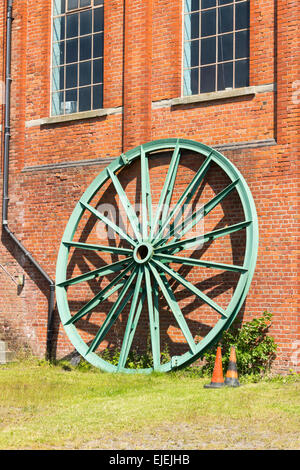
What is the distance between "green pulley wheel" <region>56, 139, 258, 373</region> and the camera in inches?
448

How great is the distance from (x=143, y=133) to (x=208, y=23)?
2.30m

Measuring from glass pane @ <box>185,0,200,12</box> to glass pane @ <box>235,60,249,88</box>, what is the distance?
150 centimetres

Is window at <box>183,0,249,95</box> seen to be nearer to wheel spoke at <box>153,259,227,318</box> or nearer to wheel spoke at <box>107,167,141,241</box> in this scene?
wheel spoke at <box>107,167,141,241</box>

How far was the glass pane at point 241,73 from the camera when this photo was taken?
476 inches

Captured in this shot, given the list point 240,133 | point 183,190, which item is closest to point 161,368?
point 183,190

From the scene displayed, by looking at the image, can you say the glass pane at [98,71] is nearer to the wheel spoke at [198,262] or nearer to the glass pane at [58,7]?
the glass pane at [58,7]

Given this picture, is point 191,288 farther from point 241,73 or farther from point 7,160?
point 7,160

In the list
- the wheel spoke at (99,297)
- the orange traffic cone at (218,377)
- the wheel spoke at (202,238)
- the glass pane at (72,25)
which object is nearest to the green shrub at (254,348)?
the orange traffic cone at (218,377)

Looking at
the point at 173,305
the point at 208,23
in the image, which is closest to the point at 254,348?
the point at 173,305

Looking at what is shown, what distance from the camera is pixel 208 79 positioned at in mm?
12633

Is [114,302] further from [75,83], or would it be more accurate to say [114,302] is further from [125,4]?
[125,4]

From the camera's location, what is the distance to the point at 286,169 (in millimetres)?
11211

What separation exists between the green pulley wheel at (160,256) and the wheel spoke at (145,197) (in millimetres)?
19

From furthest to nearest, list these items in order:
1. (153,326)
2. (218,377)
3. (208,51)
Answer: (208,51)
(153,326)
(218,377)
